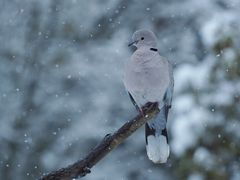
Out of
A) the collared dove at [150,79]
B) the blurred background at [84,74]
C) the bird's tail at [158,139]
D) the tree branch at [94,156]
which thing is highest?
the tree branch at [94,156]

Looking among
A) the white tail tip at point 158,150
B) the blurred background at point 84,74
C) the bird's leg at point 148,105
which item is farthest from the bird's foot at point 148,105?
the blurred background at point 84,74

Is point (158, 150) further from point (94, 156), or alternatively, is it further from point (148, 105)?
point (94, 156)

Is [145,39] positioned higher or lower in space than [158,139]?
higher

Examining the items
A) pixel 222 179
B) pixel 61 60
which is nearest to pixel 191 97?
pixel 222 179

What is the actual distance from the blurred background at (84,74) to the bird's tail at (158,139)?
158 inches

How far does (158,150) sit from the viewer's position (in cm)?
484

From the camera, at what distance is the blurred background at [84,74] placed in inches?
376

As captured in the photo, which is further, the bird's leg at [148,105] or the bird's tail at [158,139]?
the bird's tail at [158,139]

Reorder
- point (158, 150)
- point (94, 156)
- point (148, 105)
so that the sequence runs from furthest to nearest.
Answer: point (158, 150) → point (148, 105) → point (94, 156)

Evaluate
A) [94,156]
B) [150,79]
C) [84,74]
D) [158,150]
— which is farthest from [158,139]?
[84,74]

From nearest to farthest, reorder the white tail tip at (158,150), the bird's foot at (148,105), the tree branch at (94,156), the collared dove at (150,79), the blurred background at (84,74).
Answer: the tree branch at (94,156) → the bird's foot at (148,105) → the collared dove at (150,79) → the white tail tip at (158,150) → the blurred background at (84,74)

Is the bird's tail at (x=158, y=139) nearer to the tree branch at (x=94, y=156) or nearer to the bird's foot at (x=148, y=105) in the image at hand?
the bird's foot at (x=148, y=105)

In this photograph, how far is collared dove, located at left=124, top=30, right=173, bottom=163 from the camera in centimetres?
467

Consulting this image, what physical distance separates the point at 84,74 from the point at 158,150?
5.99 m
